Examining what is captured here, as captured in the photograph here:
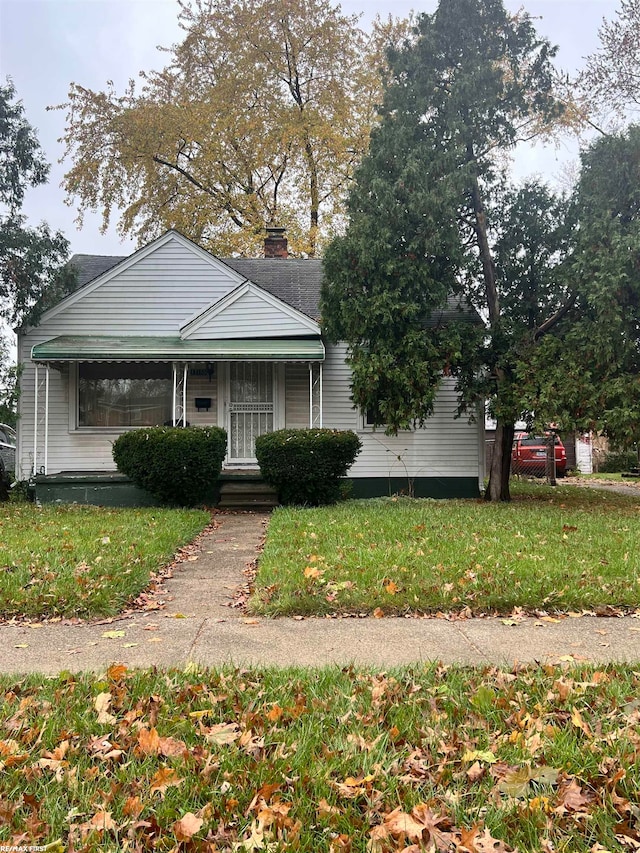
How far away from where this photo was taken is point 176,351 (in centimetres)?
1224

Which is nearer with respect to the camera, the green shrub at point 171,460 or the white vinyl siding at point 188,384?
the green shrub at point 171,460

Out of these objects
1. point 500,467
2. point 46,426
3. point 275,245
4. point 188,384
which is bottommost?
point 500,467

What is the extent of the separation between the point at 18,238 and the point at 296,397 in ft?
20.9

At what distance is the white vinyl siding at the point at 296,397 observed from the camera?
13.7 metres

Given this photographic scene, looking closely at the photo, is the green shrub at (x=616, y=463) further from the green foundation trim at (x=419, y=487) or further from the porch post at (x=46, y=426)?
the porch post at (x=46, y=426)

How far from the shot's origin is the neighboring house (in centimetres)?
1305

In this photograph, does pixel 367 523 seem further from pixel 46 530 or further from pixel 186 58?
pixel 186 58

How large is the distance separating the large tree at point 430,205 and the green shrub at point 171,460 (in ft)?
9.74

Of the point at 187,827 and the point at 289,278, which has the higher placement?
the point at 289,278

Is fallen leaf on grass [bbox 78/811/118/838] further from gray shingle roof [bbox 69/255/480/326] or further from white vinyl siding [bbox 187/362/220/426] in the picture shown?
gray shingle roof [bbox 69/255/480/326]

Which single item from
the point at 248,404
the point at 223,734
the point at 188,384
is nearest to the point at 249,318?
the point at 248,404

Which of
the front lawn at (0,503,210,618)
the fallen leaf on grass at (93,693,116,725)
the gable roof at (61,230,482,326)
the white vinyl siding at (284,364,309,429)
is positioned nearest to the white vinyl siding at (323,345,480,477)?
the white vinyl siding at (284,364,309,429)

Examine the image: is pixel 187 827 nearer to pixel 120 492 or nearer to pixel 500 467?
pixel 120 492

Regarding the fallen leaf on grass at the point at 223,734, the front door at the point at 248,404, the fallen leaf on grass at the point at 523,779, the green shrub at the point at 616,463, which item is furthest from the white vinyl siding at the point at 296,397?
the green shrub at the point at 616,463
